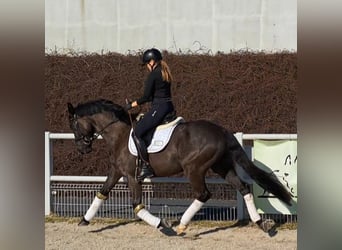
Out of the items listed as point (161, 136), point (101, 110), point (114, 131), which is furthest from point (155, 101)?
point (101, 110)

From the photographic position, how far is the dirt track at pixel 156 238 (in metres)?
7.71

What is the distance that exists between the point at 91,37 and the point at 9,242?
12.4m

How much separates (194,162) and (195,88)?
4432 mm

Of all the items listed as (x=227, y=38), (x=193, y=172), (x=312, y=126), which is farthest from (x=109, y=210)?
(x=312, y=126)

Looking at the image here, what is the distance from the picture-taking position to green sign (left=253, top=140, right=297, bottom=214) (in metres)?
8.86

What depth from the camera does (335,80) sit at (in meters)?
2.64

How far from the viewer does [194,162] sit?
26.6ft

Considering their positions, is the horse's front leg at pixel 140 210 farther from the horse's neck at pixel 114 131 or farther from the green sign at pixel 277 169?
the green sign at pixel 277 169

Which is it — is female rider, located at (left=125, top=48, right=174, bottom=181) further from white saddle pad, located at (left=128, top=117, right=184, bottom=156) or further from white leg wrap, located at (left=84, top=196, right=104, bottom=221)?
white leg wrap, located at (left=84, top=196, right=104, bottom=221)

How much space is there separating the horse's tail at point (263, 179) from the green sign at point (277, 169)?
57 centimetres

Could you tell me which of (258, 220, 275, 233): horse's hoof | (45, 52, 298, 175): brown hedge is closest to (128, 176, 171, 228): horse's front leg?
(258, 220, 275, 233): horse's hoof

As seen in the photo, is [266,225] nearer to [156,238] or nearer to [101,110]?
[156,238]

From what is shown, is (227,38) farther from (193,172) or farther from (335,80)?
(335,80)

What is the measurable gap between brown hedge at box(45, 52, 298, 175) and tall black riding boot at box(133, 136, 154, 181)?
3.74m
